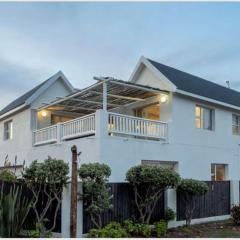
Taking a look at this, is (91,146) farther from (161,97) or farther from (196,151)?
(196,151)

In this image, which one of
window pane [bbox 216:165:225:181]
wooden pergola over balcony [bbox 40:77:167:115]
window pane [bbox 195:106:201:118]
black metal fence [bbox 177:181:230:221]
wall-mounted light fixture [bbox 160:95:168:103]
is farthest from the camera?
window pane [bbox 216:165:225:181]

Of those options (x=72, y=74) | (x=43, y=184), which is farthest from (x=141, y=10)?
(x=72, y=74)

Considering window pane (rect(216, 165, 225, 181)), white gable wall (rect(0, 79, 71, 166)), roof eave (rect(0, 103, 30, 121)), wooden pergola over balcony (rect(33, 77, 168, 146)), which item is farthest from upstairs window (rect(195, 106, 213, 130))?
roof eave (rect(0, 103, 30, 121))

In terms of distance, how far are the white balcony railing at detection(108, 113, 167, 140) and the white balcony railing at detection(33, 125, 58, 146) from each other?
13.7 ft

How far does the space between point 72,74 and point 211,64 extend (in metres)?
11.1

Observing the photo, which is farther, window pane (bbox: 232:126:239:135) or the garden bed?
window pane (bbox: 232:126:239:135)

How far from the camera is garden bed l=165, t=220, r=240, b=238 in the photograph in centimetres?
1265

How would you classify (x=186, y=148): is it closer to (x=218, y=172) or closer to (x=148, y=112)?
(x=148, y=112)

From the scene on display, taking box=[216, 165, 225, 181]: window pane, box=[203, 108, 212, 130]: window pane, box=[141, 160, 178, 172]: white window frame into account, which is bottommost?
box=[216, 165, 225, 181]: window pane

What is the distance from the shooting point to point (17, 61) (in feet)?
69.9

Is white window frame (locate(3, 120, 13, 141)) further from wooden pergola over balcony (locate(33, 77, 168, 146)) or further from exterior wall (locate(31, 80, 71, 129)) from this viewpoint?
wooden pergola over balcony (locate(33, 77, 168, 146))

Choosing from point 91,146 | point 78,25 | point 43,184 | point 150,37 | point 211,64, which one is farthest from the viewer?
point 211,64

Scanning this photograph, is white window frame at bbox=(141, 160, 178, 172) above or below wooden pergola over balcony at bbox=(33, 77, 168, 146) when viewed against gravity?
below

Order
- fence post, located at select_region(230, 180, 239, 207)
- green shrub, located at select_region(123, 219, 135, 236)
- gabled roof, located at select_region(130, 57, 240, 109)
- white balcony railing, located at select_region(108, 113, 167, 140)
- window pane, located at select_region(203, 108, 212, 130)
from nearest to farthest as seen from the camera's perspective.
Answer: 1. green shrub, located at select_region(123, 219, 135, 236)
2. white balcony railing, located at select_region(108, 113, 167, 140)
3. gabled roof, located at select_region(130, 57, 240, 109)
4. fence post, located at select_region(230, 180, 239, 207)
5. window pane, located at select_region(203, 108, 212, 130)
